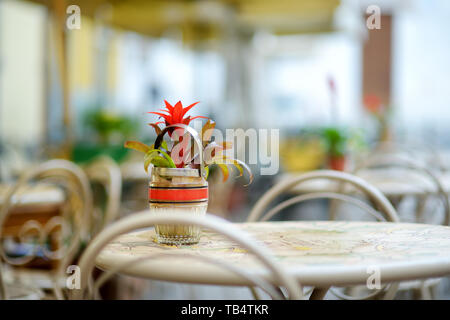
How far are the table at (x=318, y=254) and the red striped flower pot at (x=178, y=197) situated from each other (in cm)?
3

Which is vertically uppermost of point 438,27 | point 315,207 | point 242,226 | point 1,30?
point 438,27

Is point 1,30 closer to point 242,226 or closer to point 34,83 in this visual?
point 34,83

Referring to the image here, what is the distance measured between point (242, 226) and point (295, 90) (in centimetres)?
1042

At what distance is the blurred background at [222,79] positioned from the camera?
12.9 ft

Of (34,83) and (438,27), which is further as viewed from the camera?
(438,27)

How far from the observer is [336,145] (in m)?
2.87

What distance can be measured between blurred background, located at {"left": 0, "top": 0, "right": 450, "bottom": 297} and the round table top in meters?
1.73

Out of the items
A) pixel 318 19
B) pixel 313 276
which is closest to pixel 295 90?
pixel 318 19

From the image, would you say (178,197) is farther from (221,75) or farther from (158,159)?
(221,75)

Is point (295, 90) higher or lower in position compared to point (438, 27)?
lower

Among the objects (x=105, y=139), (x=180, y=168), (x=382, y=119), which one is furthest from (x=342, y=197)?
(x=105, y=139)

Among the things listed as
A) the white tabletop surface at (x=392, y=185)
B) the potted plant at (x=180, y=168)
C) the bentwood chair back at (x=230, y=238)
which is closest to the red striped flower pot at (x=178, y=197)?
the potted plant at (x=180, y=168)

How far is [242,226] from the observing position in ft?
4.25

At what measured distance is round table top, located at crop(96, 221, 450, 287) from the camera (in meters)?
0.80
